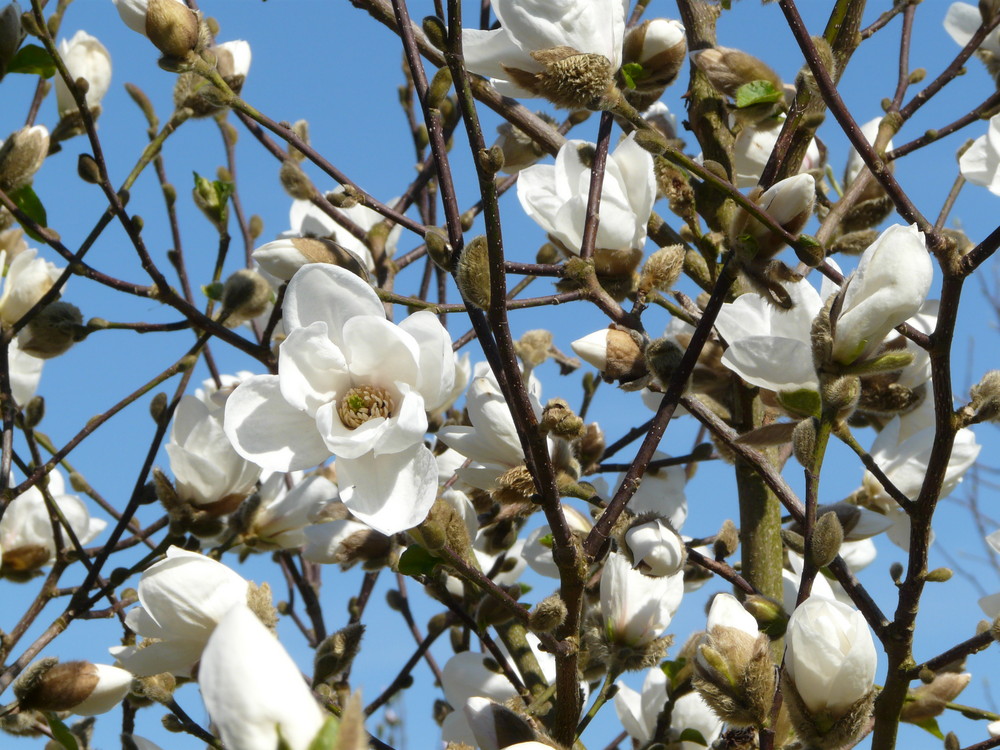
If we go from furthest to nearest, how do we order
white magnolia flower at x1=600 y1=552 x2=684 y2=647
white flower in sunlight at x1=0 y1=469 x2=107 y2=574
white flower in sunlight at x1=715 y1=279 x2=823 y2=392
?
white flower in sunlight at x1=0 y1=469 x2=107 y2=574, white magnolia flower at x1=600 y1=552 x2=684 y2=647, white flower in sunlight at x1=715 y1=279 x2=823 y2=392

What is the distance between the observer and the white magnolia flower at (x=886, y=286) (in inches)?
36.2

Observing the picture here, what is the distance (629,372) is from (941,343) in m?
0.33

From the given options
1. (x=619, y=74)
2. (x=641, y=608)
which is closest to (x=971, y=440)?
(x=641, y=608)

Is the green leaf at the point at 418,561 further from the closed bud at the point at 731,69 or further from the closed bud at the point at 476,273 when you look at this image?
the closed bud at the point at 731,69

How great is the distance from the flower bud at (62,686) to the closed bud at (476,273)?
66 centimetres

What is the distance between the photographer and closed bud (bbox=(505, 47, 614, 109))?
3.53ft

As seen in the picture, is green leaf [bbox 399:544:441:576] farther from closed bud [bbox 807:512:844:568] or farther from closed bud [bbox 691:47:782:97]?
closed bud [bbox 691:47:782:97]

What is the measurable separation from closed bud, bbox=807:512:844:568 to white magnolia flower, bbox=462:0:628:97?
0.49 metres

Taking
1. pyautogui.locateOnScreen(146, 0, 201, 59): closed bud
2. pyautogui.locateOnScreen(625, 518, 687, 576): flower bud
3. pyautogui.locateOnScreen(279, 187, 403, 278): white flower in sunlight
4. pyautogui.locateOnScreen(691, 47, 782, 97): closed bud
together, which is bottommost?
pyautogui.locateOnScreen(625, 518, 687, 576): flower bud

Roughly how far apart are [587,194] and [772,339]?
315mm

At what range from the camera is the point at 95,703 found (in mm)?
1207

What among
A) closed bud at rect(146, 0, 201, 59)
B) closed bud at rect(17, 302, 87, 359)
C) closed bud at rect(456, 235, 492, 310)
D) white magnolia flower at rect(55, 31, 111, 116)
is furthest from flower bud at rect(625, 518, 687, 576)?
white magnolia flower at rect(55, 31, 111, 116)

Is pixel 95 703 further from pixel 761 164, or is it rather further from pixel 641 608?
pixel 761 164

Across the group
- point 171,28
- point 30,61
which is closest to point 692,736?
point 171,28
